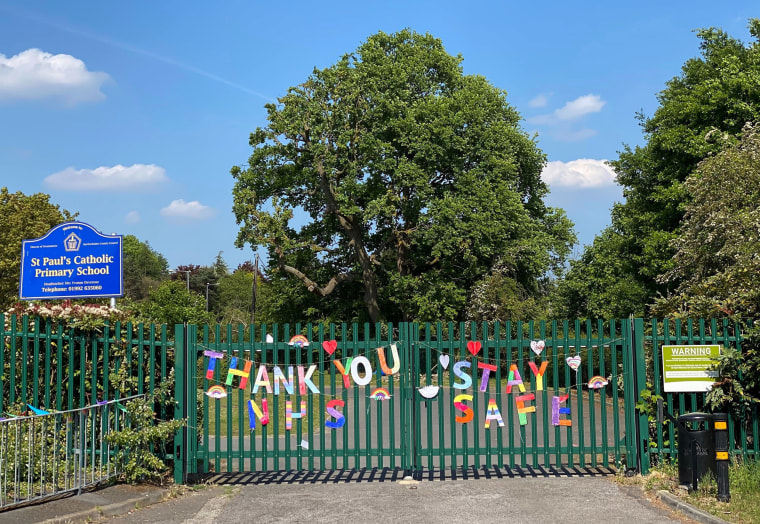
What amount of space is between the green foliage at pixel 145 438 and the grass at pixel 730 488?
603cm

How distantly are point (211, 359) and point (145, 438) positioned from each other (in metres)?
1.28

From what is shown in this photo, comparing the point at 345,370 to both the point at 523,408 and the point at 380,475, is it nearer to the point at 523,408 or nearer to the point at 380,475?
the point at 380,475

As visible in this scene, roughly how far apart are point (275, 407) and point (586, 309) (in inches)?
1001

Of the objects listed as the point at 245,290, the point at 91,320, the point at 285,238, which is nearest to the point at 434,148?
the point at 285,238

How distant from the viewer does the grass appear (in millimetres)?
7590

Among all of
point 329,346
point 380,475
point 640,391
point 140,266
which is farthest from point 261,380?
point 140,266

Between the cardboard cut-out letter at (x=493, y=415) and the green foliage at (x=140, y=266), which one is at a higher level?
the green foliage at (x=140, y=266)

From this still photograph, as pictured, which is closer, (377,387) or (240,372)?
(240,372)

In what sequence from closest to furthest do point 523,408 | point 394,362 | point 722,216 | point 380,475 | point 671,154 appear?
point 394,362
point 523,408
point 380,475
point 722,216
point 671,154

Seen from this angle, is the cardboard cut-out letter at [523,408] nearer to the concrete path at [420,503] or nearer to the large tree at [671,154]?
the concrete path at [420,503]

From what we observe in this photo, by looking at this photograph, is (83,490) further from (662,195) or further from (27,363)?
(662,195)

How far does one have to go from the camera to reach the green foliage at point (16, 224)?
3900 cm

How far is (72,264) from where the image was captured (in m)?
11.4

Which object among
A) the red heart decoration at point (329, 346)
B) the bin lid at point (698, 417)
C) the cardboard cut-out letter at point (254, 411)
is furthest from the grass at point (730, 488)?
the cardboard cut-out letter at point (254, 411)
